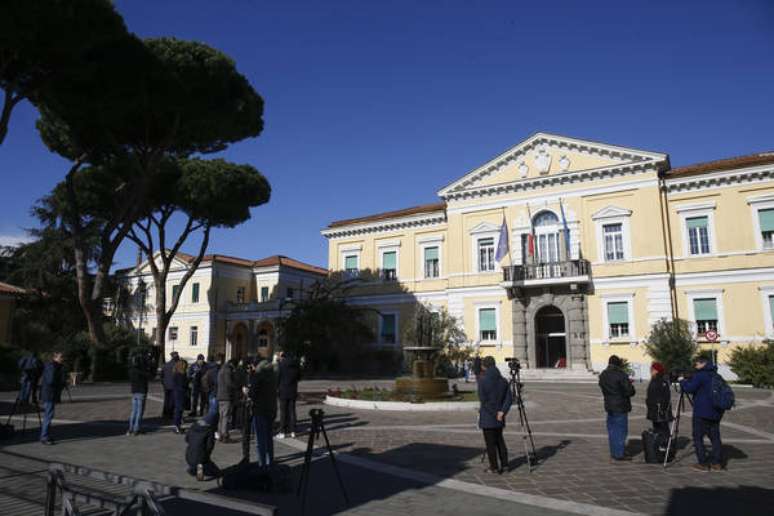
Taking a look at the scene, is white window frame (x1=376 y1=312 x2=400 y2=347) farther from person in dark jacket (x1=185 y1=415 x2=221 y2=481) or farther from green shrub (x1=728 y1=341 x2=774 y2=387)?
person in dark jacket (x1=185 y1=415 x2=221 y2=481)

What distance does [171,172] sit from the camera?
29.8 metres

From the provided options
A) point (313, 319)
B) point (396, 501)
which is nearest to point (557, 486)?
point (396, 501)

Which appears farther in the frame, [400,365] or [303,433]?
[400,365]

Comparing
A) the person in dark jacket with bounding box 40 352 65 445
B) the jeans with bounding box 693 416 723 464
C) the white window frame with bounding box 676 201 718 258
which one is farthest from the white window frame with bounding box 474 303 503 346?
the person in dark jacket with bounding box 40 352 65 445

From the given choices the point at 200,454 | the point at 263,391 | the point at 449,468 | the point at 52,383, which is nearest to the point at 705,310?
the point at 449,468

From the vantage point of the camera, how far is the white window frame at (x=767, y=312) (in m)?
24.0

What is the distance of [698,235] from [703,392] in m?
21.3

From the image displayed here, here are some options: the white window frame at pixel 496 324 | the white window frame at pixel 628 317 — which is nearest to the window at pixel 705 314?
the white window frame at pixel 628 317

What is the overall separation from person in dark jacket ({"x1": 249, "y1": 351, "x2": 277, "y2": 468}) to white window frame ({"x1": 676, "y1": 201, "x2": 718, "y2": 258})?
24.5 meters

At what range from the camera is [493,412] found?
7.48 metres

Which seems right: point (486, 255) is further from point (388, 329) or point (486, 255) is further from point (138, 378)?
point (138, 378)

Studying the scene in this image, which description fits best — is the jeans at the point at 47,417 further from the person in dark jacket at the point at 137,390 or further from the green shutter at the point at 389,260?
the green shutter at the point at 389,260

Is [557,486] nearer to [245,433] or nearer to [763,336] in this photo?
[245,433]

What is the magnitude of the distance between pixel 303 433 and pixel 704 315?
71.7 feet
